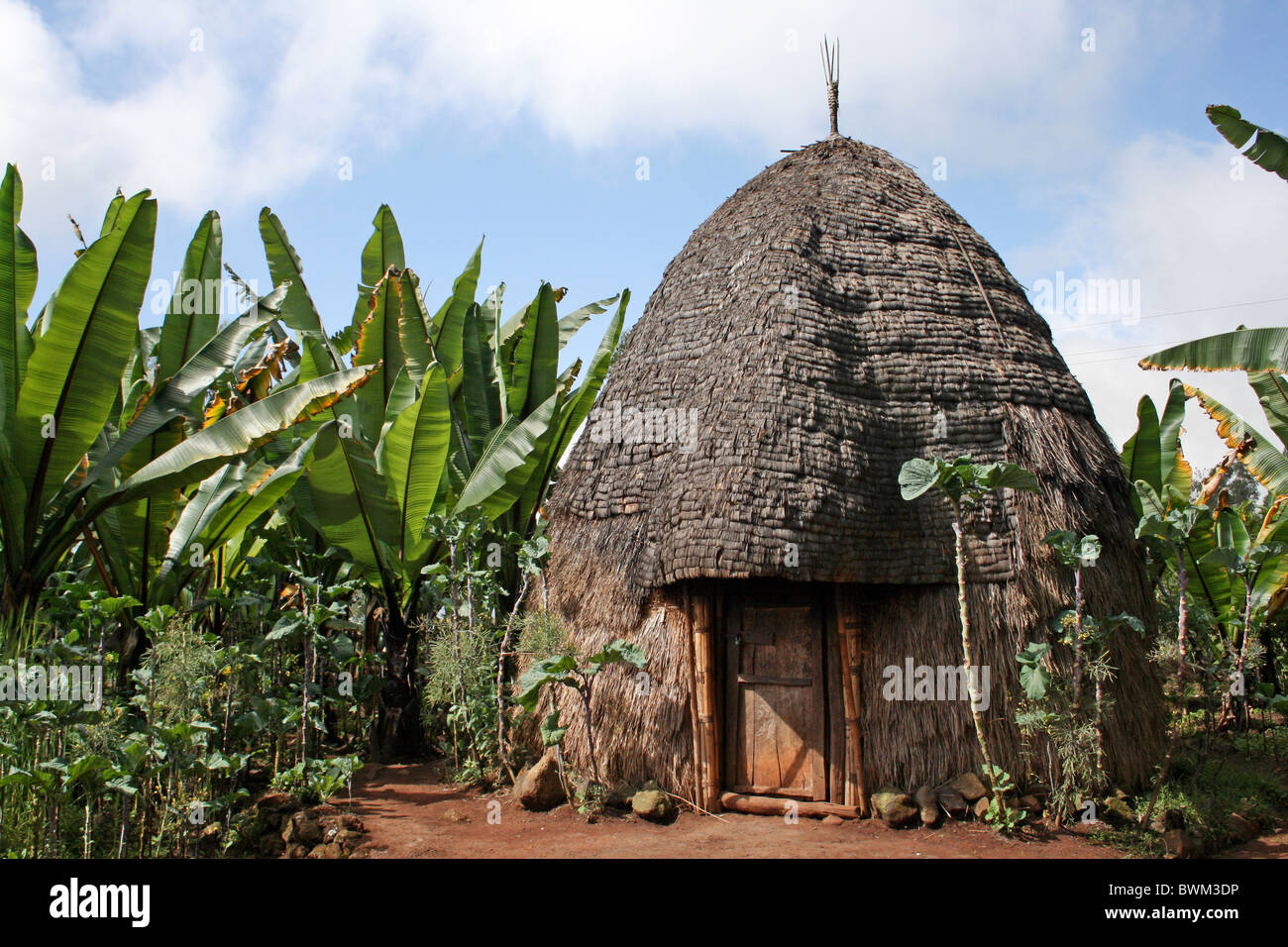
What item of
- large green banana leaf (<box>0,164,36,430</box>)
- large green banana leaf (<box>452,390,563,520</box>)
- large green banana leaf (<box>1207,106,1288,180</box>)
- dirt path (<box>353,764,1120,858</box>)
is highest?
large green banana leaf (<box>1207,106,1288,180</box>)

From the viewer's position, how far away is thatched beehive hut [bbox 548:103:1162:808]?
6.58m

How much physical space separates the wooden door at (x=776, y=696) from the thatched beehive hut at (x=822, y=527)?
2cm

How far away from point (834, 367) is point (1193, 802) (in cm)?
416

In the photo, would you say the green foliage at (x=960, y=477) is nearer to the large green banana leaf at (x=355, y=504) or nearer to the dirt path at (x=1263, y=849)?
the dirt path at (x=1263, y=849)

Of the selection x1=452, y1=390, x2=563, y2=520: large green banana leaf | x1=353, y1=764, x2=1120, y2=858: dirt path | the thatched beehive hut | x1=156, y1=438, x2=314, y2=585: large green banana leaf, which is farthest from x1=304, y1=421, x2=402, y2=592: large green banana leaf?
x1=353, y1=764, x2=1120, y2=858: dirt path

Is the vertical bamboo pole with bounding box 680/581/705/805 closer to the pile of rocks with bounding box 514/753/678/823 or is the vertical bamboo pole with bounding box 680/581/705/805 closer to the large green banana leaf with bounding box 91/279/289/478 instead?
the pile of rocks with bounding box 514/753/678/823

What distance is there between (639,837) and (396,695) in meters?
2.94

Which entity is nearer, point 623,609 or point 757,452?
point 757,452

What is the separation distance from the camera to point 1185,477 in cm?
927

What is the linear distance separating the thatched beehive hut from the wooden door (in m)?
0.02

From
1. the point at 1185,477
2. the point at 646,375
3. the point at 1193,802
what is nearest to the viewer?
the point at 1193,802

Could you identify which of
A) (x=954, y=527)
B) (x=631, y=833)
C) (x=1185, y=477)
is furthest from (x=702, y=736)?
(x=1185, y=477)

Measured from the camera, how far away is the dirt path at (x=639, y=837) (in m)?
5.86
